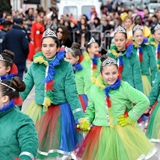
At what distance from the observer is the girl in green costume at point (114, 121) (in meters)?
6.22

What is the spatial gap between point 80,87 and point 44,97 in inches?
83.3

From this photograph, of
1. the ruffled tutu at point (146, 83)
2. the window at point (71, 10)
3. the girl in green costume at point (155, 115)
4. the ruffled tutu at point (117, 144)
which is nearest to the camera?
the ruffled tutu at point (117, 144)

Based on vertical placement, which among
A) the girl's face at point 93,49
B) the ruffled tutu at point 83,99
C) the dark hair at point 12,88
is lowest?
the ruffled tutu at point 83,99

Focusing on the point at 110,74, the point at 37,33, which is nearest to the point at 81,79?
the point at 110,74

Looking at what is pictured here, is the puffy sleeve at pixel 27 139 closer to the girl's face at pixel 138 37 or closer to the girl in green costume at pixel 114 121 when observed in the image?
the girl in green costume at pixel 114 121

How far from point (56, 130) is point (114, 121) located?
0.87m

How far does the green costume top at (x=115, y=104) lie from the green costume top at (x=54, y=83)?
244 mm

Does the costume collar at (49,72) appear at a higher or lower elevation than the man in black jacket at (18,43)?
higher

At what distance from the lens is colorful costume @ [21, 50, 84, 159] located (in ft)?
22.1

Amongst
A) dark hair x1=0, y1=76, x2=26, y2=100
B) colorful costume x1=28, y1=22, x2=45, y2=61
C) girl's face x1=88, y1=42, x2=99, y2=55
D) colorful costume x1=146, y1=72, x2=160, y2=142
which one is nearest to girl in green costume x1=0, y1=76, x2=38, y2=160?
dark hair x1=0, y1=76, x2=26, y2=100

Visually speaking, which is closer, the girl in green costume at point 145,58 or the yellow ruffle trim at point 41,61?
the yellow ruffle trim at point 41,61

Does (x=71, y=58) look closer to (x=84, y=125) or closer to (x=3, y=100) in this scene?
(x=84, y=125)

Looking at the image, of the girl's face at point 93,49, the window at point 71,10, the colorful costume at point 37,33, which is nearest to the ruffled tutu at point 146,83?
the girl's face at point 93,49

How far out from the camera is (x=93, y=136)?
6395 mm
